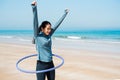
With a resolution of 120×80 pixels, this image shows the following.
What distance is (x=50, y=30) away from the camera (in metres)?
5.23

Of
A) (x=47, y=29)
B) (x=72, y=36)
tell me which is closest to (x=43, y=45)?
(x=47, y=29)

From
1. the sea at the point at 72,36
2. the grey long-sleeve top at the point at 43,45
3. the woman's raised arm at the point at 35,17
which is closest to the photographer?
the woman's raised arm at the point at 35,17

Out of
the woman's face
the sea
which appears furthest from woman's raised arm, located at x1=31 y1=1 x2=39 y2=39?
the sea

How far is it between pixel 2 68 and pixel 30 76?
2136mm

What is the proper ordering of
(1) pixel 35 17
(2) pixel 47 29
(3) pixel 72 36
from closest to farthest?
(1) pixel 35 17, (2) pixel 47 29, (3) pixel 72 36

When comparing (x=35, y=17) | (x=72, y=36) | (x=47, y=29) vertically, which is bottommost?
(x=72, y=36)

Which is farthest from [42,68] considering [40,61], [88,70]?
[88,70]

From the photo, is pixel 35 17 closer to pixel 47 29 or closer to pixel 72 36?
pixel 47 29

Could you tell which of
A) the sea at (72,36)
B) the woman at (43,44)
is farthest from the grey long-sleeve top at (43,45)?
the sea at (72,36)

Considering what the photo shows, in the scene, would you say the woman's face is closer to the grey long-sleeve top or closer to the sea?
the grey long-sleeve top

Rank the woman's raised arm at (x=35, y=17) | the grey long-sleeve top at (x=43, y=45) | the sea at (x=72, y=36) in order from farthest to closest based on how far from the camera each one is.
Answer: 1. the sea at (x=72, y=36)
2. the grey long-sleeve top at (x=43, y=45)
3. the woman's raised arm at (x=35, y=17)

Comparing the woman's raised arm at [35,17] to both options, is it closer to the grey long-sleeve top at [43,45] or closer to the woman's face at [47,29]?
the grey long-sleeve top at [43,45]

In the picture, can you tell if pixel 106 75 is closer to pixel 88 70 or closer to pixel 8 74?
pixel 88 70

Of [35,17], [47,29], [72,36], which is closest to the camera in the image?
[35,17]
